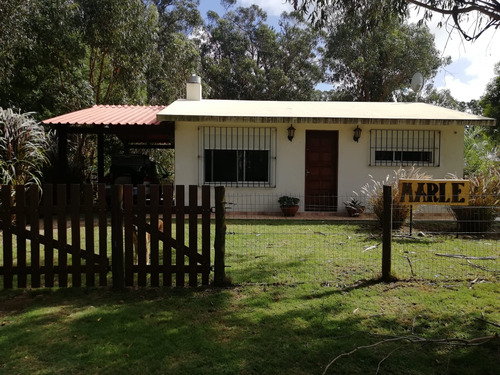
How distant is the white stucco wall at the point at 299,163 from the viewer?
11.4m

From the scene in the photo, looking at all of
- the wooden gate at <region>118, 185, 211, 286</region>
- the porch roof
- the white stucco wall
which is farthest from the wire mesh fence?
the porch roof

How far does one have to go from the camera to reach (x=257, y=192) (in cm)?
1157

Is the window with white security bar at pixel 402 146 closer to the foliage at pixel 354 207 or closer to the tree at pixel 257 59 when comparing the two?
the foliage at pixel 354 207

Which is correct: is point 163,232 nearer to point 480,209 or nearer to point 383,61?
point 480,209

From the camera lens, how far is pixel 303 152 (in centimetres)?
1152

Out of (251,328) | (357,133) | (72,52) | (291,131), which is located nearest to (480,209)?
(357,133)

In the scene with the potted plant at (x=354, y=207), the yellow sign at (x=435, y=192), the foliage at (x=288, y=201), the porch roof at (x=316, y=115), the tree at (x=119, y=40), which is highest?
the tree at (x=119, y=40)

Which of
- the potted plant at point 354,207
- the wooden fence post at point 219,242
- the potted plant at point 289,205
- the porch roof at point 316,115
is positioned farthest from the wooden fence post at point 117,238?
the potted plant at point 354,207

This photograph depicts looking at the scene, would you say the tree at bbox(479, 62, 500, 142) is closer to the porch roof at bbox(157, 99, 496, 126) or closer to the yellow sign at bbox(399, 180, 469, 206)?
the porch roof at bbox(157, 99, 496, 126)

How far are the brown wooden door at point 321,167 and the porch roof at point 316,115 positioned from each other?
73 cm

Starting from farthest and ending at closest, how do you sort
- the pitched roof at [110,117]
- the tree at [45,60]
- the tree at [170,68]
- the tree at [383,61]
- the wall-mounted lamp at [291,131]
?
the tree at [383,61] → the tree at [170,68] → the tree at [45,60] → the wall-mounted lamp at [291,131] → the pitched roof at [110,117]

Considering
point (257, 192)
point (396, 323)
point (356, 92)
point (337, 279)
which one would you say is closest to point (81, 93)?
point (257, 192)

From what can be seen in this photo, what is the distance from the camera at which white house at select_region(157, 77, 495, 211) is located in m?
11.4

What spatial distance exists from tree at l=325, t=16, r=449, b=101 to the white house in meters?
15.4
